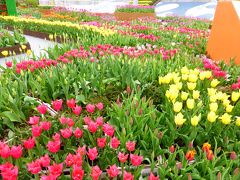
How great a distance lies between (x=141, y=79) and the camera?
3791 millimetres

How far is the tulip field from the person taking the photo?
6.86 ft

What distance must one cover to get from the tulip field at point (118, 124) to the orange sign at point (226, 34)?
121 centimetres

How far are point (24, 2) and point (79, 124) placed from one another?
1331 inches

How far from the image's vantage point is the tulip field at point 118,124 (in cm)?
209

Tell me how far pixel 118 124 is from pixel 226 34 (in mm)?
4231

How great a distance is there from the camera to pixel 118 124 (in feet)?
8.88

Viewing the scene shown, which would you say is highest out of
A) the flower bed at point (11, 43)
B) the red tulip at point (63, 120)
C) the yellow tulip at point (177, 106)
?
the yellow tulip at point (177, 106)

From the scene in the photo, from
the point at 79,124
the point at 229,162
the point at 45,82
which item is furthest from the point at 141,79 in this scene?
the point at 229,162

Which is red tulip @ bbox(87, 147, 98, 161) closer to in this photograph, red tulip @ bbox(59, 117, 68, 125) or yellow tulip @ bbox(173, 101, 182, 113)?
red tulip @ bbox(59, 117, 68, 125)

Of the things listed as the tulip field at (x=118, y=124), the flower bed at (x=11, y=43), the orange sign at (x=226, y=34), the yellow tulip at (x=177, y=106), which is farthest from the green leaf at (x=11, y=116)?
the flower bed at (x=11, y=43)

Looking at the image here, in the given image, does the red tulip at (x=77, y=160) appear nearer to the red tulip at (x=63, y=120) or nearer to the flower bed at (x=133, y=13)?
the red tulip at (x=63, y=120)

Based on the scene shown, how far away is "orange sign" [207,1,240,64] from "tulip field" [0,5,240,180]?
3.98 ft

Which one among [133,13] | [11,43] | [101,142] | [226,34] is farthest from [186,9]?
[101,142]

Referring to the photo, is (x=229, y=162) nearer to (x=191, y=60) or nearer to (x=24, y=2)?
(x=191, y=60)
